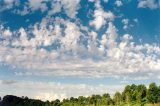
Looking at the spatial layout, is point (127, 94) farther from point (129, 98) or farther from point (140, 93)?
point (140, 93)

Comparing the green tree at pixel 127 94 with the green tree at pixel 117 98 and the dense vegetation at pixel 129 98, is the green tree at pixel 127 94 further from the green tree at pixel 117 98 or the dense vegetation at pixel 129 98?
the green tree at pixel 117 98

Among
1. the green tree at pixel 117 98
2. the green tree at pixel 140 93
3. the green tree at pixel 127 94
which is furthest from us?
the green tree at pixel 117 98

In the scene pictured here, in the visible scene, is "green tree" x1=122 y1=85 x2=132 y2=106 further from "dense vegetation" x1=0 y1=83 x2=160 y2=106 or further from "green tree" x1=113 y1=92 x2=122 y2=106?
"green tree" x1=113 y1=92 x2=122 y2=106

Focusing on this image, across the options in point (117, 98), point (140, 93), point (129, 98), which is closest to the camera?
point (140, 93)

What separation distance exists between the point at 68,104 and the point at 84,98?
10418 mm

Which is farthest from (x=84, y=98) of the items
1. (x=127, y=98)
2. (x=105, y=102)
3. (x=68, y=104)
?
(x=127, y=98)

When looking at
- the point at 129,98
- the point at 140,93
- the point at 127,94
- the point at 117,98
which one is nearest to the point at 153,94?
the point at 140,93

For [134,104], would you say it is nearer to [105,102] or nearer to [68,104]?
[105,102]

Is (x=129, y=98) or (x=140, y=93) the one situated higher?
(x=140, y=93)

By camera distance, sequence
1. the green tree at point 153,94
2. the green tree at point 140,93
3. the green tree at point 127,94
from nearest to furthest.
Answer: the green tree at point 153,94
the green tree at point 140,93
the green tree at point 127,94

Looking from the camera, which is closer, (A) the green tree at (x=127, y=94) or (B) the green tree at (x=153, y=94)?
(B) the green tree at (x=153, y=94)

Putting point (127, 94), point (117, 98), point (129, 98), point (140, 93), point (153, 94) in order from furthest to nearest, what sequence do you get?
Answer: point (117, 98)
point (127, 94)
point (129, 98)
point (140, 93)
point (153, 94)

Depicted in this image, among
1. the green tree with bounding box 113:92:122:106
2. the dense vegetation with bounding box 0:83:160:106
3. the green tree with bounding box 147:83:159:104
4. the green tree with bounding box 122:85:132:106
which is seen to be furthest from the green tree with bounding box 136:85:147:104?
the green tree with bounding box 113:92:122:106

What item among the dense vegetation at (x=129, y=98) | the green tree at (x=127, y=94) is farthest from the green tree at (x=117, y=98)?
the green tree at (x=127, y=94)
